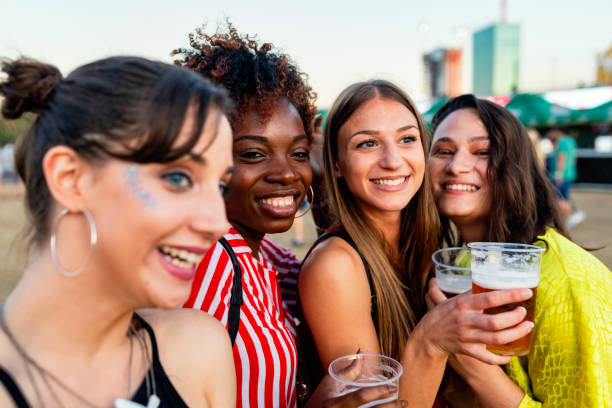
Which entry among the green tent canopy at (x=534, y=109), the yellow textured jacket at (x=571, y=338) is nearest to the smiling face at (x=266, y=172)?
the yellow textured jacket at (x=571, y=338)

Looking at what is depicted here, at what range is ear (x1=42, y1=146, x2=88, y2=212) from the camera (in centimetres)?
112

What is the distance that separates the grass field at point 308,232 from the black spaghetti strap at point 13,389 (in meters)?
0.32

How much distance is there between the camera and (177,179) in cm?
120

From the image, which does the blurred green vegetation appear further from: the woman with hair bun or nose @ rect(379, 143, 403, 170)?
nose @ rect(379, 143, 403, 170)

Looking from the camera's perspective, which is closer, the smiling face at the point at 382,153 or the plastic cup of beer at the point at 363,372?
the plastic cup of beer at the point at 363,372

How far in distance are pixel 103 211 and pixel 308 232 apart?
10625mm

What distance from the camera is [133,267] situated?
117cm

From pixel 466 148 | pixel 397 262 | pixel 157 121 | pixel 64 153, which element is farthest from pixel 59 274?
pixel 466 148

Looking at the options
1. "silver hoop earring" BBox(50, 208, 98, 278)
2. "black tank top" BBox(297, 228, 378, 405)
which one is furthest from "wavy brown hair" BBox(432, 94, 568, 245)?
"silver hoop earring" BBox(50, 208, 98, 278)

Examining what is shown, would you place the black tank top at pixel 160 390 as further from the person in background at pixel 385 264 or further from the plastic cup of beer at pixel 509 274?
the plastic cup of beer at pixel 509 274

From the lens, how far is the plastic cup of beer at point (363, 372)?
164cm

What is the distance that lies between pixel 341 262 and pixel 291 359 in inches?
21.8

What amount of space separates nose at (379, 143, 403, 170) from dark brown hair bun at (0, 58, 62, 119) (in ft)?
5.42

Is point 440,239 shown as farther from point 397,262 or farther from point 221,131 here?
point 221,131
